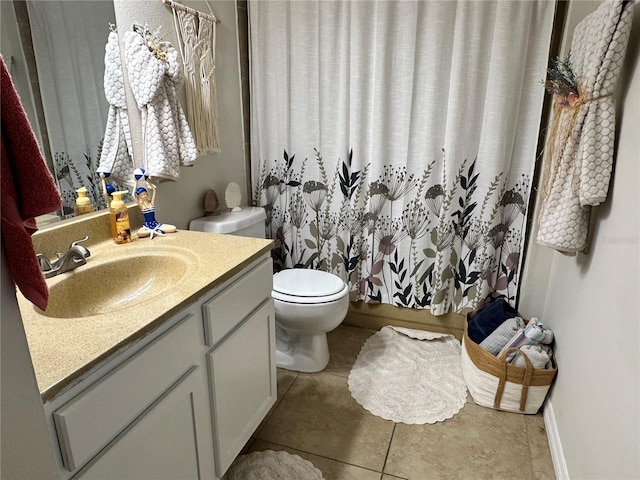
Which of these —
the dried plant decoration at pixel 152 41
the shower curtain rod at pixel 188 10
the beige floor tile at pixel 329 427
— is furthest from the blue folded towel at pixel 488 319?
the shower curtain rod at pixel 188 10

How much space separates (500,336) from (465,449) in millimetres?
534

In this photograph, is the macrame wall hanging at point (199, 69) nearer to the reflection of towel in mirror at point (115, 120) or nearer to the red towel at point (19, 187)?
the reflection of towel in mirror at point (115, 120)

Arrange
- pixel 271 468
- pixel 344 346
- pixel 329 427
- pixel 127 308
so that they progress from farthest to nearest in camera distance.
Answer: pixel 344 346 → pixel 329 427 → pixel 271 468 → pixel 127 308

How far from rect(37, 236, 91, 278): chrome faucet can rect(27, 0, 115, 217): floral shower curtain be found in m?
0.22

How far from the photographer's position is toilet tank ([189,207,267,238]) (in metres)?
1.97

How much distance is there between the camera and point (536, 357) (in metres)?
1.77

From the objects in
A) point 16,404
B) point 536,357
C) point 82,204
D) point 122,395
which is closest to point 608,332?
point 536,357

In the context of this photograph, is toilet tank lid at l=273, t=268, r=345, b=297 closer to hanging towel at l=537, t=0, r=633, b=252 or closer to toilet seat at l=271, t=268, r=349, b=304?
toilet seat at l=271, t=268, r=349, b=304

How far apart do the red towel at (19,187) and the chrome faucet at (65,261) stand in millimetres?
784

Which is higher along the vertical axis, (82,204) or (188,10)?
(188,10)

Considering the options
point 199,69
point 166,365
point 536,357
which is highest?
point 199,69

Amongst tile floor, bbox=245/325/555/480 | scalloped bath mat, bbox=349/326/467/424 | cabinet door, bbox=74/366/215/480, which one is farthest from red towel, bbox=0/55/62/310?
scalloped bath mat, bbox=349/326/467/424

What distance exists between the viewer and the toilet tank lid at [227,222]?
6.47 feet

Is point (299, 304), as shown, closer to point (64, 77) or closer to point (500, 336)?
point (500, 336)
